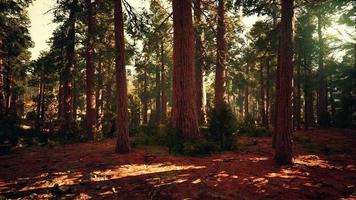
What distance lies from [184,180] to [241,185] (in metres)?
1.45

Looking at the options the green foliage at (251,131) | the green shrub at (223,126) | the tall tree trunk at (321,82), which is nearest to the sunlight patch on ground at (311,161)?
the green shrub at (223,126)

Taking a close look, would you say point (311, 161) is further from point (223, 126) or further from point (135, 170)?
point (135, 170)

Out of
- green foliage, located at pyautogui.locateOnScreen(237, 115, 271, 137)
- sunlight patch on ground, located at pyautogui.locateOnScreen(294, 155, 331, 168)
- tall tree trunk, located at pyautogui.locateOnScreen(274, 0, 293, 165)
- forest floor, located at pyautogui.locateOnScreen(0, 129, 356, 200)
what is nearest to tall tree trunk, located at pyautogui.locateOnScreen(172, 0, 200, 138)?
forest floor, located at pyautogui.locateOnScreen(0, 129, 356, 200)

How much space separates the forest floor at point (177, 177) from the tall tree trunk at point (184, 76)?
162 cm

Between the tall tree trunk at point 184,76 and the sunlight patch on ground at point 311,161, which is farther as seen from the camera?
the tall tree trunk at point 184,76

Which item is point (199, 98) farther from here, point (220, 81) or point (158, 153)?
point (158, 153)

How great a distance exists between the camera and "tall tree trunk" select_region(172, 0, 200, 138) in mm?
11271

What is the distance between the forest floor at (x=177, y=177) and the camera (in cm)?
622

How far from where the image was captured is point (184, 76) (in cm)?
1153

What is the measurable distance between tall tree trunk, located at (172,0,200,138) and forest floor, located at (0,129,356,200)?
5.32 ft

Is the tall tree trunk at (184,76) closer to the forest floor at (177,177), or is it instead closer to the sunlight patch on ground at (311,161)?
the forest floor at (177,177)

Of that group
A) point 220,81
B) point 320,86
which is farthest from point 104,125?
point 320,86

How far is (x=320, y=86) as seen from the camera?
25.7 meters

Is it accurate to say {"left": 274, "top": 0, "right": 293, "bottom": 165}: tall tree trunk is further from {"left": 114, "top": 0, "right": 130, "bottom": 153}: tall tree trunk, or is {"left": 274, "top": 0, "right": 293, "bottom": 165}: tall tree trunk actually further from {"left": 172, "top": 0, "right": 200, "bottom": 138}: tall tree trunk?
{"left": 114, "top": 0, "right": 130, "bottom": 153}: tall tree trunk
